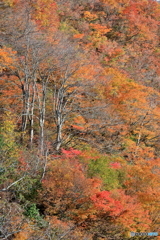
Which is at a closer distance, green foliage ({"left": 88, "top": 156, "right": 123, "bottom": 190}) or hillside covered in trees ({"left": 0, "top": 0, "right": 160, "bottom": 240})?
hillside covered in trees ({"left": 0, "top": 0, "right": 160, "bottom": 240})

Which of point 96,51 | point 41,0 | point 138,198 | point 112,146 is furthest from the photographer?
point 96,51

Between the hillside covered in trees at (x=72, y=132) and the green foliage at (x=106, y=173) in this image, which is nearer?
the hillside covered in trees at (x=72, y=132)

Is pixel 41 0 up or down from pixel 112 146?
up

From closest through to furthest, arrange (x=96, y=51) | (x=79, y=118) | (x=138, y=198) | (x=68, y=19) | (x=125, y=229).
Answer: (x=125, y=229)
(x=138, y=198)
(x=79, y=118)
(x=96, y=51)
(x=68, y=19)

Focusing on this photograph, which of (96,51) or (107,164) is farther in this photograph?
(96,51)

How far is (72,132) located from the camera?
2834 cm

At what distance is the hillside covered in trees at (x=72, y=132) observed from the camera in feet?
53.6

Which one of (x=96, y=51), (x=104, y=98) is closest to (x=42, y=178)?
(x=104, y=98)

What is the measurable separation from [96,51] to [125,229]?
33.5m

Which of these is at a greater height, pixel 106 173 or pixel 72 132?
pixel 106 173

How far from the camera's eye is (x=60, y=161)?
1931 centimetres

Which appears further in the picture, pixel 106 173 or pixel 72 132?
pixel 72 132

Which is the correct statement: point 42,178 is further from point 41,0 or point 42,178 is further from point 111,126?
point 41,0

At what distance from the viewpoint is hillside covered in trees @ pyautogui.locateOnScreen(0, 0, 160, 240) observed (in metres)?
16.3
